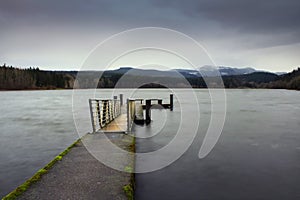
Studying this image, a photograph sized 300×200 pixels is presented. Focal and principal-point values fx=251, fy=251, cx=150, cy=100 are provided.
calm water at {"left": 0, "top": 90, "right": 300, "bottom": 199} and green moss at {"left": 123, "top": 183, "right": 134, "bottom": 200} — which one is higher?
green moss at {"left": 123, "top": 183, "right": 134, "bottom": 200}

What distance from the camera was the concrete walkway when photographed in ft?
13.8

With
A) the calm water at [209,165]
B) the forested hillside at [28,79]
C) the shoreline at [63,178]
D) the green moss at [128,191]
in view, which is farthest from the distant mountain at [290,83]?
the green moss at [128,191]

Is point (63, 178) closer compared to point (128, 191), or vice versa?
point (128, 191)

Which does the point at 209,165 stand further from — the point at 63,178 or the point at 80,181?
the point at 63,178

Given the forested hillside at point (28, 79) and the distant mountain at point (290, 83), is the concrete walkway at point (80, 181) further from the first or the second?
the distant mountain at point (290, 83)

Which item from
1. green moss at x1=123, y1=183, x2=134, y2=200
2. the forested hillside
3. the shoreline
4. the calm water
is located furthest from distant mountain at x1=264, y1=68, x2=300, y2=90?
green moss at x1=123, y1=183, x2=134, y2=200

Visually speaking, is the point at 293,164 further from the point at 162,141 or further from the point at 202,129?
the point at 202,129

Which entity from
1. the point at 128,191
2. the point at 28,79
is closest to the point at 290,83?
the point at 28,79

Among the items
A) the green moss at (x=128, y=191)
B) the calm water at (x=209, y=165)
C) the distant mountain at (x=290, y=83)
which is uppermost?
the distant mountain at (x=290, y=83)

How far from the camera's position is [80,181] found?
4.72 meters

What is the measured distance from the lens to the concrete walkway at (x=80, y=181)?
4.19 meters

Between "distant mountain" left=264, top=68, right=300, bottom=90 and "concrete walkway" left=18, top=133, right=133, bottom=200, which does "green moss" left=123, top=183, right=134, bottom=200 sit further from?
"distant mountain" left=264, top=68, right=300, bottom=90

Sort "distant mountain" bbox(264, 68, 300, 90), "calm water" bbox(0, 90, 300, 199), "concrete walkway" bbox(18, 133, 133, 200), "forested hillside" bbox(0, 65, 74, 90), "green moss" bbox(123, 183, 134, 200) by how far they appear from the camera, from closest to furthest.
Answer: "concrete walkway" bbox(18, 133, 133, 200) → "green moss" bbox(123, 183, 134, 200) → "calm water" bbox(0, 90, 300, 199) → "forested hillside" bbox(0, 65, 74, 90) → "distant mountain" bbox(264, 68, 300, 90)

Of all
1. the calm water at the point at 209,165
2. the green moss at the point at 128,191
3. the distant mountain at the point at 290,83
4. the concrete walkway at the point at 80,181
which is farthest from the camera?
the distant mountain at the point at 290,83
